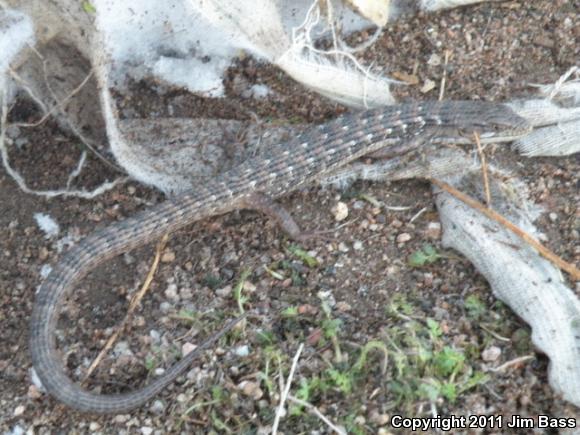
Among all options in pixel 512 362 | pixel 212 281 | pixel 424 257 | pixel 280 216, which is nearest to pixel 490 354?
pixel 512 362

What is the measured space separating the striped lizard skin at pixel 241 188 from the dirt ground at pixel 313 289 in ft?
0.55

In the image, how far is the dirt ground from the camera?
10.3 ft

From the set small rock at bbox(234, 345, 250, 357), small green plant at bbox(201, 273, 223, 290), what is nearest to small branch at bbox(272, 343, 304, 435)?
small rock at bbox(234, 345, 250, 357)

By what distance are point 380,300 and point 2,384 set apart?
1867mm

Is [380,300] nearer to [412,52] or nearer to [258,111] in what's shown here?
[258,111]

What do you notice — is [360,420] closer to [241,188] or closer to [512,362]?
[512,362]

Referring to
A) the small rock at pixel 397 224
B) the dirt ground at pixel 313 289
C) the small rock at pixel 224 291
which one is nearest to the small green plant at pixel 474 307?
the dirt ground at pixel 313 289

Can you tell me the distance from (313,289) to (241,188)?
68 centimetres

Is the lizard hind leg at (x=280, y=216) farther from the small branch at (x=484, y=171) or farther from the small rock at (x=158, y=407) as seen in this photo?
the small rock at (x=158, y=407)

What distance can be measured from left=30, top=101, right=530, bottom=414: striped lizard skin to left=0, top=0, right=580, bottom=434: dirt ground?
0.17m

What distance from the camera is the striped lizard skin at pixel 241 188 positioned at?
3.13 m

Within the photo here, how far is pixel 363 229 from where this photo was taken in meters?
3.78

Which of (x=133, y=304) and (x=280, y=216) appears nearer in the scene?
(x=133, y=304)

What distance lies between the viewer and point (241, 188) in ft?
12.3
